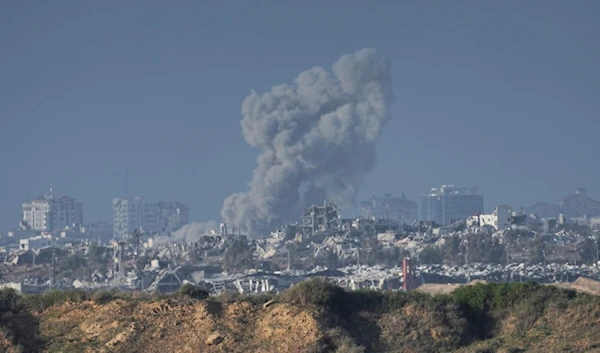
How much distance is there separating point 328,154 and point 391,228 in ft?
59.4

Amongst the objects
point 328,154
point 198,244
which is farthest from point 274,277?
point 328,154

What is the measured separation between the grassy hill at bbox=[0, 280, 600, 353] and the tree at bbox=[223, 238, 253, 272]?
3807 inches

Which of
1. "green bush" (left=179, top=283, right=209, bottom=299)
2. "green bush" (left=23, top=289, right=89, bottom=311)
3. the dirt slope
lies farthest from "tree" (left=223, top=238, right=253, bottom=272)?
the dirt slope

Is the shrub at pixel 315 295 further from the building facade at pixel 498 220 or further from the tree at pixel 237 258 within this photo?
the building facade at pixel 498 220

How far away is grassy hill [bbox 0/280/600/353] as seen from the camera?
116 ft

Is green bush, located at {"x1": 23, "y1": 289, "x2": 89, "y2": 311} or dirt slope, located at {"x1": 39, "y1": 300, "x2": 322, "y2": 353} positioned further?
green bush, located at {"x1": 23, "y1": 289, "x2": 89, "y2": 311}

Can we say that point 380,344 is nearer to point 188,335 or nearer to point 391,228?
point 188,335

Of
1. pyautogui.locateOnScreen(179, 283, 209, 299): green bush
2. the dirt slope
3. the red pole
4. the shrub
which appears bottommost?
the dirt slope

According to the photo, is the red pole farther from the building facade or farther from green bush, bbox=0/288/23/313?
green bush, bbox=0/288/23/313

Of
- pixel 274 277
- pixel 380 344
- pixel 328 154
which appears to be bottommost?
pixel 380 344

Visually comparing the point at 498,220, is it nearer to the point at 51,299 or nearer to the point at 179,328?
the point at 51,299

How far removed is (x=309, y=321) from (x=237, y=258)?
348 ft

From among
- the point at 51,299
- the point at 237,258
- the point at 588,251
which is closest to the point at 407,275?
the point at 237,258

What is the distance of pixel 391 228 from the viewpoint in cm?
17850
